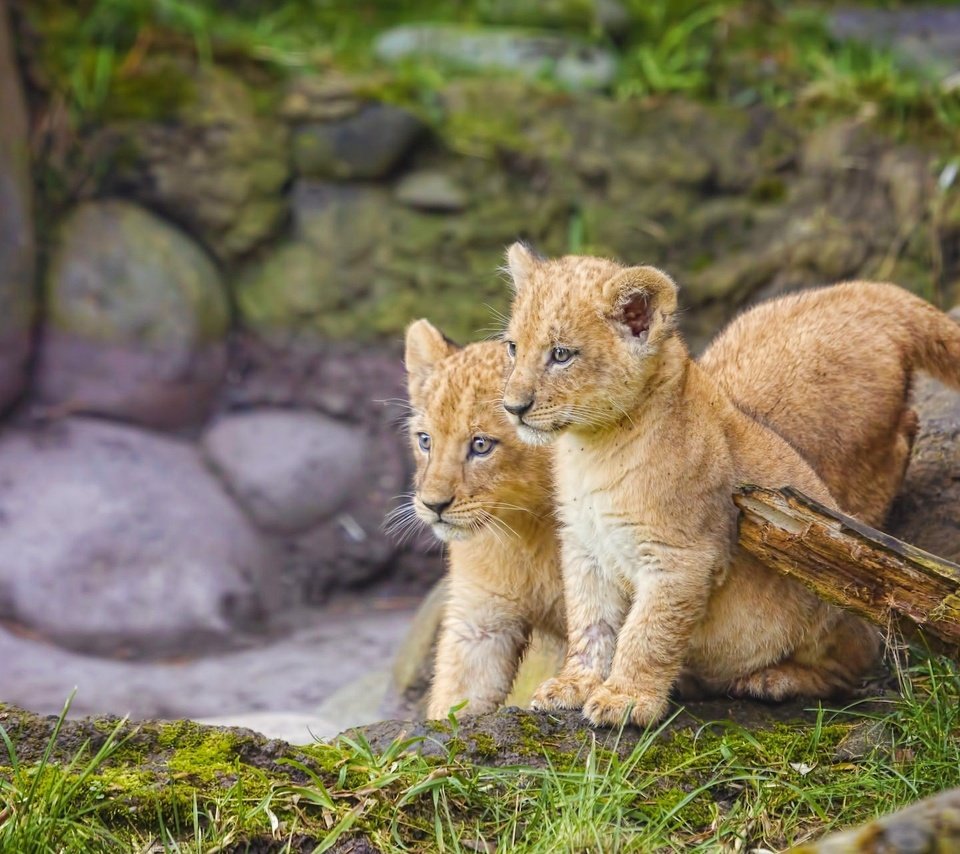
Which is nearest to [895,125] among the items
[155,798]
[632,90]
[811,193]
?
[811,193]

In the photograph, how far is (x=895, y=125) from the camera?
999cm

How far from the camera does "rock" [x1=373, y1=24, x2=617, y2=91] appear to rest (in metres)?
11.0

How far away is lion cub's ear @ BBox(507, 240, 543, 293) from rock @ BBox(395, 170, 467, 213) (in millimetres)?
5293

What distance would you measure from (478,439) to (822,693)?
1.71m

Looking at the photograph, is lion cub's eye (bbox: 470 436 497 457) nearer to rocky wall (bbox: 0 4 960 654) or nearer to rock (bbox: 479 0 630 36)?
rocky wall (bbox: 0 4 960 654)

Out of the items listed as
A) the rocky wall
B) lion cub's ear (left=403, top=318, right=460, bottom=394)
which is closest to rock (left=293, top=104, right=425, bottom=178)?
the rocky wall

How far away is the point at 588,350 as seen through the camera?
4.97 meters

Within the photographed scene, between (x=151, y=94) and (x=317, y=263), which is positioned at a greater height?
(x=151, y=94)

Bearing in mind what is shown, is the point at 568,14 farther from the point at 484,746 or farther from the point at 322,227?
the point at 484,746

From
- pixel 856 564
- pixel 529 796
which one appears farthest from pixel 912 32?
pixel 529 796

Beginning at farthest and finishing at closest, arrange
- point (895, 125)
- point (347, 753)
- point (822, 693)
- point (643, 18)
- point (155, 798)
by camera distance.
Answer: point (643, 18) → point (895, 125) → point (822, 693) → point (347, 753) → point (155, 798)

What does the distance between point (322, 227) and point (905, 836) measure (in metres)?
8.30

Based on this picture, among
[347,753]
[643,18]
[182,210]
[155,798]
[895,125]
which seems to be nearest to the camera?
[155,798]

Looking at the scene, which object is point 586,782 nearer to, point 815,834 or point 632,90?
point 815,834
